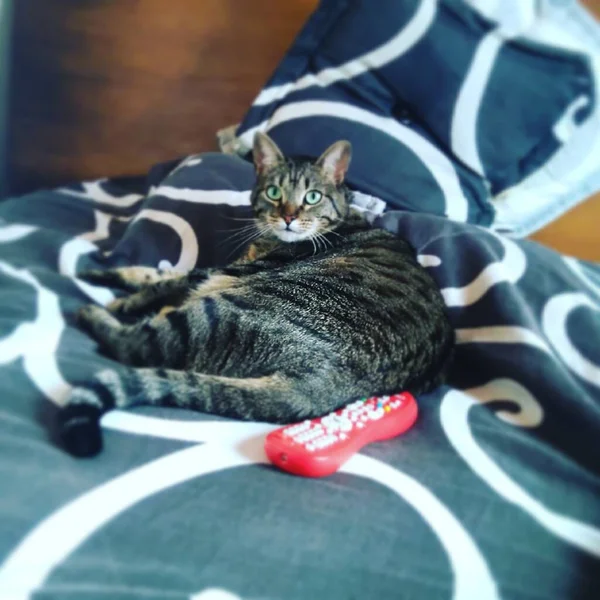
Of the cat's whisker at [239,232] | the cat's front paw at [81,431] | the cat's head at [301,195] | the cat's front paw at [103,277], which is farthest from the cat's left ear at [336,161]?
the cat's front paw at [81,431]

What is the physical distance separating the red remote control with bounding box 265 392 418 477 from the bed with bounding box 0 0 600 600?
19mm

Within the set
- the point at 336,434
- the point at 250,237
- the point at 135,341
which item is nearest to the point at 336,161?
the point at 250,237

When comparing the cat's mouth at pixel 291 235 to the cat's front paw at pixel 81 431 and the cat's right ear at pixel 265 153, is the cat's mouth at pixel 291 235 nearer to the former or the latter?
the cat's right ear at pixel 265 153

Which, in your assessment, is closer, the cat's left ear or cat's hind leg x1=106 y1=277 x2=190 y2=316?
cat's hind leg x1=106 y1=277 x2=190 y2=316

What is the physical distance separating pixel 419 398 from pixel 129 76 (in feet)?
4.87

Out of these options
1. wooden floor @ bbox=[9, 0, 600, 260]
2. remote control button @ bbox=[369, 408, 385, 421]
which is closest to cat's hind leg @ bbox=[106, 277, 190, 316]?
remote control button @ bbox=[369, 408, 385, 421]

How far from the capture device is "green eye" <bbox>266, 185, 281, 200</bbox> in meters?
1.26

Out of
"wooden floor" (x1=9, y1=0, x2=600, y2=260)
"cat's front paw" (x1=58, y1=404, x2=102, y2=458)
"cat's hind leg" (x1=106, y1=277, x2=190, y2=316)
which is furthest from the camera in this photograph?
"wooden floor" (x1=9, y1=0, x2=600, y2=260)

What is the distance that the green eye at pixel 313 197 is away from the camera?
1.25 m

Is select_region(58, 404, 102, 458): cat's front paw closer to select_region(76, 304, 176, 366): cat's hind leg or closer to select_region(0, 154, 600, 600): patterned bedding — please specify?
select_region(0, 154, 600, 600): patterned bedding

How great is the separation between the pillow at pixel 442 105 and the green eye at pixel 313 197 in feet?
0.35

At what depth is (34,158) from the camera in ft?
6.46

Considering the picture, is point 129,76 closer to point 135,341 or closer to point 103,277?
point 103,277

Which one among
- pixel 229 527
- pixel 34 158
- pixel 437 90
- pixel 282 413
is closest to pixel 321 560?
pixel 229 527
